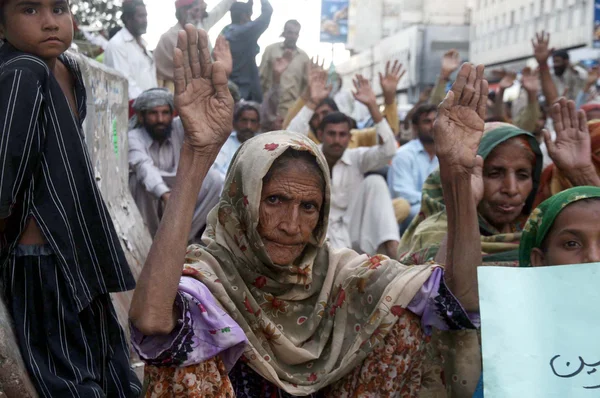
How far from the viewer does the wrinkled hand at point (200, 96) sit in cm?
303

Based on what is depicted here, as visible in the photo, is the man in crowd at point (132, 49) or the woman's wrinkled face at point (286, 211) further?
the man in crowd at point (132, 49)

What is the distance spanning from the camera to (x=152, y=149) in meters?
7.73

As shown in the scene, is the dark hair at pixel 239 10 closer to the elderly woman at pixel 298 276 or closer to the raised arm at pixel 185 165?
the elderly woman at pixel 298 276

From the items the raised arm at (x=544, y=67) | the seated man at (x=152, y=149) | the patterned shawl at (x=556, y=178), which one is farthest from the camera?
the raised arm at (x=544, y=67)

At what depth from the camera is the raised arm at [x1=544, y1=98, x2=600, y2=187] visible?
4.28 m

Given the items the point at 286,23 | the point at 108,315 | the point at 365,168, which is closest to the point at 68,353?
the point at 108,315

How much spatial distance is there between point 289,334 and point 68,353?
852 millimetres

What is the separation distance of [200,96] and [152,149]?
4.74 m

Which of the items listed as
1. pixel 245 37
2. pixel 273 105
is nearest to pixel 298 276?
pixel 273 105

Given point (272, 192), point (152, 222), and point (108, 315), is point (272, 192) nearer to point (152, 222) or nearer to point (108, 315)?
point (108, 315)

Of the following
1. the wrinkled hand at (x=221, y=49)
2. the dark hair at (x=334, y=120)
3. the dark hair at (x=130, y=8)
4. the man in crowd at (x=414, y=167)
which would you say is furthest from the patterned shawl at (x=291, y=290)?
the dark hair at (x=130, y=8)

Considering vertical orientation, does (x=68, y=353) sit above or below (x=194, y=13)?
below

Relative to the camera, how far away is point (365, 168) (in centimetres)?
852

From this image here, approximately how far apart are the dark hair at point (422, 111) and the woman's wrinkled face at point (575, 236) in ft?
22.2
